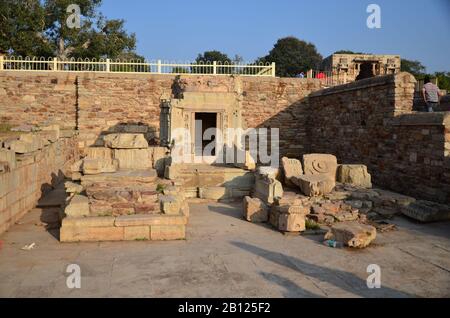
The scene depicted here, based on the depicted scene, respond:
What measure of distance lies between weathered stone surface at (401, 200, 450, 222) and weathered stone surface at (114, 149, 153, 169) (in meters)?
5.11

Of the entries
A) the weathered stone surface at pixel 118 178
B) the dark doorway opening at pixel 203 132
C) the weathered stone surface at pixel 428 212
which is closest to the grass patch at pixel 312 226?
the weathered stone surface at pixel 428 212

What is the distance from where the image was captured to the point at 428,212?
7.09m

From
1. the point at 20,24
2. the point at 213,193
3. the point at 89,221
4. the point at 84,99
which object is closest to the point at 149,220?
the point at 89,221

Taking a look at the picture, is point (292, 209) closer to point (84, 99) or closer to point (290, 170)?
point (290, 170)

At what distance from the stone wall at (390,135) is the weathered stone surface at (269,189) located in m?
3.47

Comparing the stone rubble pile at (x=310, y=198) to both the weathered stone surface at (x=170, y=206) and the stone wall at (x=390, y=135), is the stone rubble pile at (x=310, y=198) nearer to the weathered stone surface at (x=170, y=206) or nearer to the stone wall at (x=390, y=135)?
the stone wall at (x=390, y=135)

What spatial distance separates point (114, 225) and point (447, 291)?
4.27m

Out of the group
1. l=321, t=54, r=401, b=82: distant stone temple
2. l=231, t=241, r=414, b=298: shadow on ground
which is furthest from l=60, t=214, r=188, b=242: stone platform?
l=321, t=54, r=401, b=82: distant stone temple

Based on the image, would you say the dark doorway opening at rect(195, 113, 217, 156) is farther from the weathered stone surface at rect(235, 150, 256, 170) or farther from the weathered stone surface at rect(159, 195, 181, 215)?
the weathered stone surface at rect(159, 195, 181, 215)

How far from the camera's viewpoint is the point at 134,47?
25.1 metres

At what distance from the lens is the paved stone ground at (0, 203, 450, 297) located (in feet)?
13.4

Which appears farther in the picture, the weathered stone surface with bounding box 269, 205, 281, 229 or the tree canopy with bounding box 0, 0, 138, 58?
the tree canopy with bounding box 0, 0, 138, 58

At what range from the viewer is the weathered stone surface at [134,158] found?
8.09m
